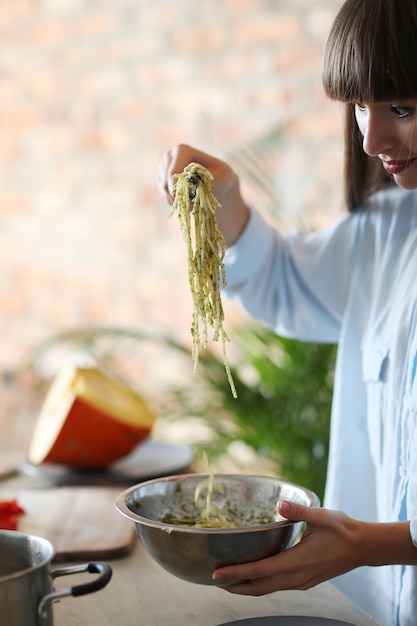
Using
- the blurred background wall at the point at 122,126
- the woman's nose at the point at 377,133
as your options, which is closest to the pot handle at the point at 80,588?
the woman's nose at the point at 377,133

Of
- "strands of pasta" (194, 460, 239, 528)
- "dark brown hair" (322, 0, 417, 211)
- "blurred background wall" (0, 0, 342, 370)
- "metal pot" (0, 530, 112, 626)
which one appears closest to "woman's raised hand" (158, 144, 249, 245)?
"dark brown hair" (322, 0, 417, 211)

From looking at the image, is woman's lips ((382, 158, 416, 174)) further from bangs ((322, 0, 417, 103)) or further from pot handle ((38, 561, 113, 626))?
pot handle ((38, 561, 113, 626))

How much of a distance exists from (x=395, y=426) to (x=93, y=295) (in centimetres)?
227

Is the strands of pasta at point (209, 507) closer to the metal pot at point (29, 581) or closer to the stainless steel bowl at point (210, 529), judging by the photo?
the stainless steel bowl at point (210, 529)

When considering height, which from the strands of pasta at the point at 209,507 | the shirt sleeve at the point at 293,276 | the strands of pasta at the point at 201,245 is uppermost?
the strands of pasta at the point at 201,245

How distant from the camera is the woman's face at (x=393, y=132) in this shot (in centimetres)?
100

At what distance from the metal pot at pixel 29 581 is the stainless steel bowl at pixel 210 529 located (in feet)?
0.34

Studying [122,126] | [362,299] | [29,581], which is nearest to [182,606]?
[29,581]

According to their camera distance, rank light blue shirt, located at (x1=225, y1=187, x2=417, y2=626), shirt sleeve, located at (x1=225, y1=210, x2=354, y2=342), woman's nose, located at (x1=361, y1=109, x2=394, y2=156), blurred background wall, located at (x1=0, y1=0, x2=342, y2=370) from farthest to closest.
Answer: blurred background wall, located at (x1=0, y1=0, x2=342, y2=370), shirt sleeve, located at (x1=225, y1=210, x2=354, y2=342), light blue shirt, located at (x1=225, y1=187, x2=417, y2=626), woman's nose, located at (x1=361, y1=109, x2=394, y2=156)

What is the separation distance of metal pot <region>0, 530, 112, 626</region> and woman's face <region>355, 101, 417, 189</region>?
0.61 m

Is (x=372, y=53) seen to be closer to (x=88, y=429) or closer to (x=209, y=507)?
(x=209, y=507)

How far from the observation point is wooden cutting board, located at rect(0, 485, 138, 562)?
1.26m

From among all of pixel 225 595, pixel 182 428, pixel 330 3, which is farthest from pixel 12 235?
pixel 225 595

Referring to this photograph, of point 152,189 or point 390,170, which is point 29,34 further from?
point 390,170
